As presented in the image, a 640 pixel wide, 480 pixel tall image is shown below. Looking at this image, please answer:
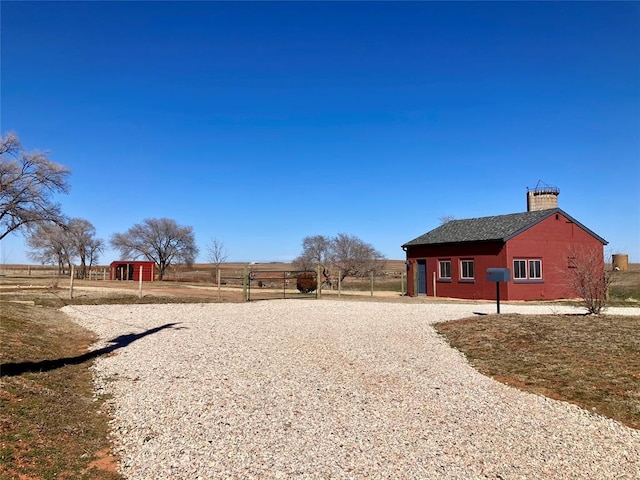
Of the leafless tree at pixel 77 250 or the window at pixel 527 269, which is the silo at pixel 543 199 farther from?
the leafless tree at pixel 77 250

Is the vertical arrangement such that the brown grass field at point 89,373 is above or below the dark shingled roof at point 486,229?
below

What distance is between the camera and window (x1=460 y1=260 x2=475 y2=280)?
86.9ft

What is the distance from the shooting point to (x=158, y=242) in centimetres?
6900

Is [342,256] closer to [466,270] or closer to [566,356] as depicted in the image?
[466,270]

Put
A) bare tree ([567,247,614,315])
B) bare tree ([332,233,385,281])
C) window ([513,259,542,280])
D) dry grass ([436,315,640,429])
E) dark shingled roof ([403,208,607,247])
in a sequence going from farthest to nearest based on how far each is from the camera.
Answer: bare tree ([332,233,385,281])
dark shingled roof ([403,208,607,247])
window ([513,259,542,280])
bare tree ([567,247,614,315])
dry grass ([436,315,640,429])

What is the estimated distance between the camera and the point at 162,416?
5.81 m

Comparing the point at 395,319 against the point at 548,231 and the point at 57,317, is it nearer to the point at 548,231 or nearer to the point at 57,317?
the point at 57,317

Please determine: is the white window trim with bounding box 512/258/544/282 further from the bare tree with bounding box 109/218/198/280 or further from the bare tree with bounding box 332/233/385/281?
the bare tree with bounding box 109/218/198/280

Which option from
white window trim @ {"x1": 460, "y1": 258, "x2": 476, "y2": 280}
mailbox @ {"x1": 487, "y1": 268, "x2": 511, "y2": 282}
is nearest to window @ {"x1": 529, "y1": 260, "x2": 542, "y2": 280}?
white window trim @ {"x1": 460, "y1": 258, "x2": 476, "y2": 280}

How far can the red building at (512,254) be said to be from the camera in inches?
986

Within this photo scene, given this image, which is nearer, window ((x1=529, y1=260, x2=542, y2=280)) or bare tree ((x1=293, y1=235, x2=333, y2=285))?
window ((x1=529, y1=260, x2=542, y2=280))

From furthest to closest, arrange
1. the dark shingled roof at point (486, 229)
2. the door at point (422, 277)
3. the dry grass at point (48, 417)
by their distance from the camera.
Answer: the door at point (422, 277), the dark shingled roof at point (486, 229), the dry grass at point (48, 417)

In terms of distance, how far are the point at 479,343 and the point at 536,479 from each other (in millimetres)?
6900

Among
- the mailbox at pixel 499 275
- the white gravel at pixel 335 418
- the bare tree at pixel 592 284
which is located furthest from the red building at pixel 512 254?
the white gravel at pixel 335 418
